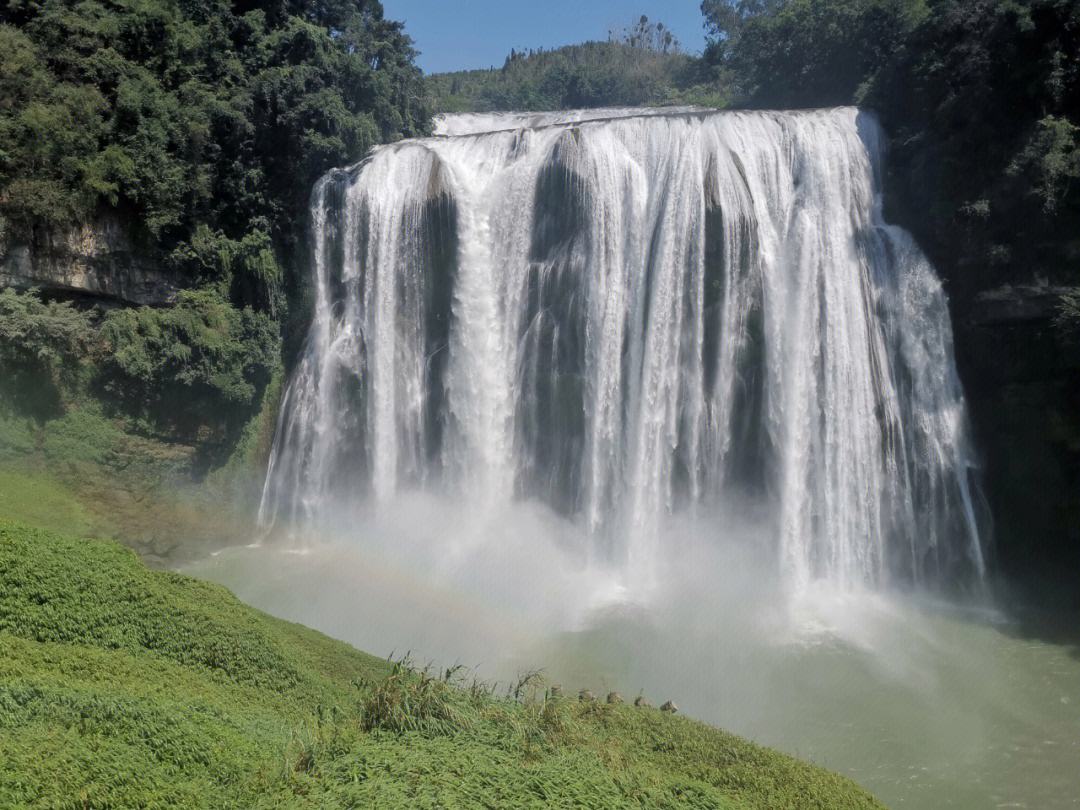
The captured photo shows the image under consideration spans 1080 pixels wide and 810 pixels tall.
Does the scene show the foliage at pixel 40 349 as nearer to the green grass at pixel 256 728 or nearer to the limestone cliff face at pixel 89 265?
the limestone cliff face at pixel 89 265

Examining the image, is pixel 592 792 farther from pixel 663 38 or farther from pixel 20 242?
A: pixel 663 38

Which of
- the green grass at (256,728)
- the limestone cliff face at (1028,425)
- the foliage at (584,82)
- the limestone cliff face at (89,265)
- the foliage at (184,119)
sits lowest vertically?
the green grass at (256,728)

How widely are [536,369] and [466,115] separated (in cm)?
1834

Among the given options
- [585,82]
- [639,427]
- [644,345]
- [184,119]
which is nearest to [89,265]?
[184,119]

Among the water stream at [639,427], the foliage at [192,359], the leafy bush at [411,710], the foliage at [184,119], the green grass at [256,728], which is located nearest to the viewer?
the green grass at [256,728]

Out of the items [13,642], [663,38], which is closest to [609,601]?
[13,642]

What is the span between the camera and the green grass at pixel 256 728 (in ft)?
21.5

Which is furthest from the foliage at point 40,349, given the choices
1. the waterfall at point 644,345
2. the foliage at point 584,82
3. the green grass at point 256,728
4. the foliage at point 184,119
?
the foliage at point 584,82

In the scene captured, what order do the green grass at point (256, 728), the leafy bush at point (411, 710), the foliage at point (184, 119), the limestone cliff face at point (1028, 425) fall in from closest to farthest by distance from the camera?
the green grass at point (256, 728)
the leafy bush at point (411, 710)
the limestone cliff face at point (1028, 425)
the foliage at point (184, 119)

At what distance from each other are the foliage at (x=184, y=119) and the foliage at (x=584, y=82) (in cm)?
1977

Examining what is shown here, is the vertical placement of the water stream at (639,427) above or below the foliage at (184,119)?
below

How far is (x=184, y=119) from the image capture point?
Result: 785 inches

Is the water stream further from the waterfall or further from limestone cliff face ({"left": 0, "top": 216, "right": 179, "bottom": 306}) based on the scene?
limestone cliff face ({"left": 0, "top": 216, "right": 179, "bottom": 306})

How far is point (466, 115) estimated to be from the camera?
109 ft
